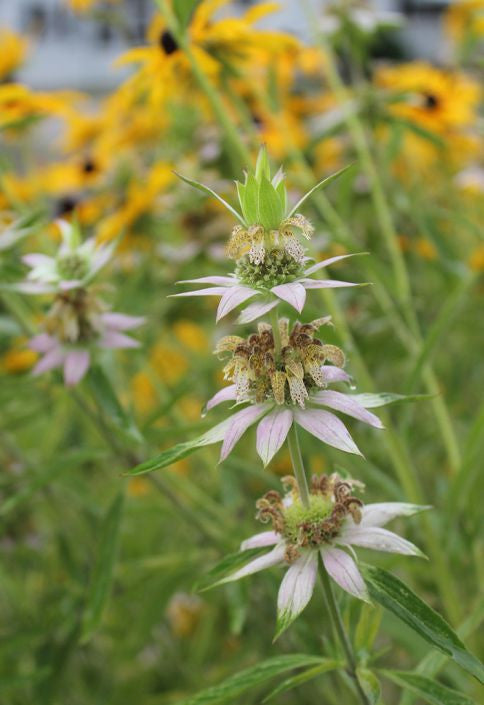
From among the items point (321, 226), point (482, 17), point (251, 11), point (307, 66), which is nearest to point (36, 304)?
point (321, 226)

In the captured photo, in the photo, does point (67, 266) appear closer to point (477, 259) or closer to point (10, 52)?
point (477, 259)

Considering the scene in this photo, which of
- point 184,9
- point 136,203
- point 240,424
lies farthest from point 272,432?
point 136,203

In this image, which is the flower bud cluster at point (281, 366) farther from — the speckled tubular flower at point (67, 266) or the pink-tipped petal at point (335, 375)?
the speckled tubular flower at point (67, 266)

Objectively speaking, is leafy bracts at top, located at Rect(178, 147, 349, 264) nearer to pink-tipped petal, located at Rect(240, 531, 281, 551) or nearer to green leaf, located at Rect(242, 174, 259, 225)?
green leaf, located at Rect(242, 174, 259, 225)

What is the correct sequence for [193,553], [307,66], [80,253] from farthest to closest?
[307,66], [193,553], [80,253]

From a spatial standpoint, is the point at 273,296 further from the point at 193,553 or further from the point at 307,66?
the point at 307,66

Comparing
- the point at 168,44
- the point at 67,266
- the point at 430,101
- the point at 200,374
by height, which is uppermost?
the point at 430,101
